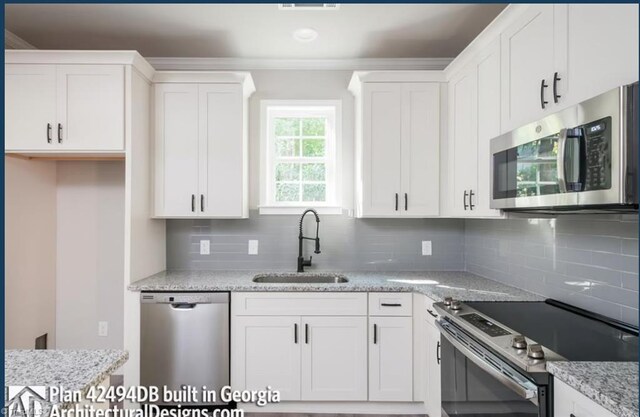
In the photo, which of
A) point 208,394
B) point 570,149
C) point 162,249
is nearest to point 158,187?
point 162,249

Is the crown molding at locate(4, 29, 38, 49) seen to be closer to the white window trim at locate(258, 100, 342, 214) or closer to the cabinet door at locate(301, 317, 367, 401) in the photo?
the white window trim at locate(258, 100, 342, 214)

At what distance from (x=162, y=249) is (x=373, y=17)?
2308 millimetres

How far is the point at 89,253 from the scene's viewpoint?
3.09 metres

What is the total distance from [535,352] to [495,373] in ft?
0.66

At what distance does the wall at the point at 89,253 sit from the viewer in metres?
3.07

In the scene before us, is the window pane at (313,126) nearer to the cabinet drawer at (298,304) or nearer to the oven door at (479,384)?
the cabinet drawer at (298,304)

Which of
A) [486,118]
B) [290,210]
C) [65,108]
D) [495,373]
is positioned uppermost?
[65,108]

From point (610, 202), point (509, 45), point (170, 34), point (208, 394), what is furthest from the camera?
point (170, 34)

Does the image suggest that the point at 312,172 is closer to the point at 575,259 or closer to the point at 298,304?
the point at 298,304

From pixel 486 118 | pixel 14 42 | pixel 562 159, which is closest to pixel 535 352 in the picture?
pixel 562 159

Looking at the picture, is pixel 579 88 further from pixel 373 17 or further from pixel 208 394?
pixel 208 394

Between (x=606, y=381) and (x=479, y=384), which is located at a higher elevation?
(x=606, y=381)

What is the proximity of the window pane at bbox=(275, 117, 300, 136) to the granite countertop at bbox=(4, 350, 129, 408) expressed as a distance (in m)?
2.36

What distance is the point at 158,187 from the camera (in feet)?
9.27
